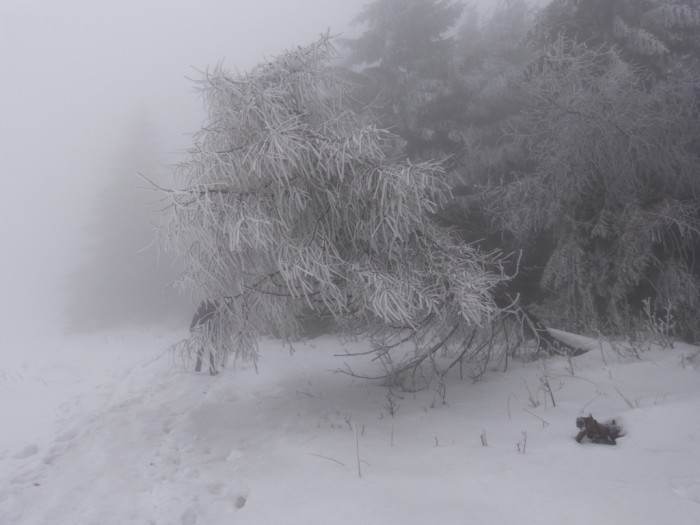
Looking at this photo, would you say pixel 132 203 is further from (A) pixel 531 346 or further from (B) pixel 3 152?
(B) pixel 3 152

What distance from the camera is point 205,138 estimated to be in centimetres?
546

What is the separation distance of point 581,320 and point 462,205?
3.05 metres

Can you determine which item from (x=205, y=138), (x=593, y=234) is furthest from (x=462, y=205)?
(x=205, y=138)

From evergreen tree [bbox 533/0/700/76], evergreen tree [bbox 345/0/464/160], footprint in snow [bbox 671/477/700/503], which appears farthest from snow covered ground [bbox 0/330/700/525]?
evergreen tree [bbox 345/0/464/160]

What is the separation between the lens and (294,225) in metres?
5.29

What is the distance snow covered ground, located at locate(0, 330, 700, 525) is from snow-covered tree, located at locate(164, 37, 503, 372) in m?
1.04

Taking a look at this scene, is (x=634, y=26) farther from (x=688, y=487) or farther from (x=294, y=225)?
(x=688, y=487)

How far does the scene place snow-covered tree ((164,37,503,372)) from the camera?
4.80m

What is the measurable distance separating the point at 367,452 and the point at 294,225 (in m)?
2.63

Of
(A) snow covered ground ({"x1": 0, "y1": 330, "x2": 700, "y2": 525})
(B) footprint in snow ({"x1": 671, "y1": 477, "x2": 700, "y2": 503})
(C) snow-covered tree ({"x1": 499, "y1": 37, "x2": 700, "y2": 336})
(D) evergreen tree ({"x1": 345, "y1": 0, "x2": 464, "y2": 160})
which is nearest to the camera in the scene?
(B) footprint in snow ({"x1": 671, "y1": 477, "x2": 700, "y2": 503})

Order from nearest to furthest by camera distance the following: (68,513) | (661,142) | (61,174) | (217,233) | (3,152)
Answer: (68,513) → (217,233) → (661,142) → (61,174) → (3,152)

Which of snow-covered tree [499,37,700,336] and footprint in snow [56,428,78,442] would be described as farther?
snow-covered tree [499,37,700,336]

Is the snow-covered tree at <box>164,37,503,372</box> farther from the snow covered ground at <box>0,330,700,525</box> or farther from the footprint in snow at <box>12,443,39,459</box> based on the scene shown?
the footprint in snow at <box>12,443,39,459</box>

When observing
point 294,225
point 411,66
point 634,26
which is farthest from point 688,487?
point 411,66
